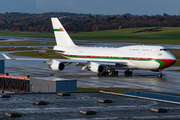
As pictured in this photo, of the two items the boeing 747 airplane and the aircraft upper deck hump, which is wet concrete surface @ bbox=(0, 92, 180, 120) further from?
the aircraft upper deck hump

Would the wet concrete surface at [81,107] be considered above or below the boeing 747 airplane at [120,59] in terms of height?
below

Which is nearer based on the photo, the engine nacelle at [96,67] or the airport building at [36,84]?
the airport building at [36,84]

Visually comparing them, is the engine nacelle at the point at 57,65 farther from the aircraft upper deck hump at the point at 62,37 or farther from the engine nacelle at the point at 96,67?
the aircraft upper deck hump at the point at 62,37

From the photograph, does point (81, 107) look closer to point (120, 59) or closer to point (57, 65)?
point (57, 65)

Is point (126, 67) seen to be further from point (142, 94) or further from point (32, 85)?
point (142, 94)

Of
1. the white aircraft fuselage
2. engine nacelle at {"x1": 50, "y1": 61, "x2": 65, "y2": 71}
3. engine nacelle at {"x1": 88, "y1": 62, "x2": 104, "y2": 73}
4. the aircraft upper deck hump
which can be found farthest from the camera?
the aircraft upper deck hump

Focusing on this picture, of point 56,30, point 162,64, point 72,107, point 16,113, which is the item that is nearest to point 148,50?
point 162,64

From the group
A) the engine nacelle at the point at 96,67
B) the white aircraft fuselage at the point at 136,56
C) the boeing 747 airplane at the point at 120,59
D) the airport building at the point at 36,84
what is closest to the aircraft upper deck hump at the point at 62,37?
the boeing 747 airplane at the point at 120,59

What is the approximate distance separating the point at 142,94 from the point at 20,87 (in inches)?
938

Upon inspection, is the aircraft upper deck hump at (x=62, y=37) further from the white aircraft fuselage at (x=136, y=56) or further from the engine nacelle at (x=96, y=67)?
the engine nacelle at (x=96, y=67)

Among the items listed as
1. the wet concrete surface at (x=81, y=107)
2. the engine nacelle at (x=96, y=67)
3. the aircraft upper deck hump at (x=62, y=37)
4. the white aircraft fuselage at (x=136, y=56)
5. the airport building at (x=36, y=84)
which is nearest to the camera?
the wet concrete surface at (x=81, y=107)

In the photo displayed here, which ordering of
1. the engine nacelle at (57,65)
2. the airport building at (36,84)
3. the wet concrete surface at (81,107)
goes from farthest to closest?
the engine nacelle at (57,65)
the airport building at (36,84)
the wet concrete surface at (81,107)

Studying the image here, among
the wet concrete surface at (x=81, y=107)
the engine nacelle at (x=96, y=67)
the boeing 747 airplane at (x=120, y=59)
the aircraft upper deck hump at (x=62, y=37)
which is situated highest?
the aircraft upper deck hump at (x=62, y=37)

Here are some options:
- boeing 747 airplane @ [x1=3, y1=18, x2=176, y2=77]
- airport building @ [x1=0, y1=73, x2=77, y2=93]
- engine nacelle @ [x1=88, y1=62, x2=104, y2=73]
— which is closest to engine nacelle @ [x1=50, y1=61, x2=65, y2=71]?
boeing 747 airplane @ [x1=3, y1=18, x2=176, y2=77]
